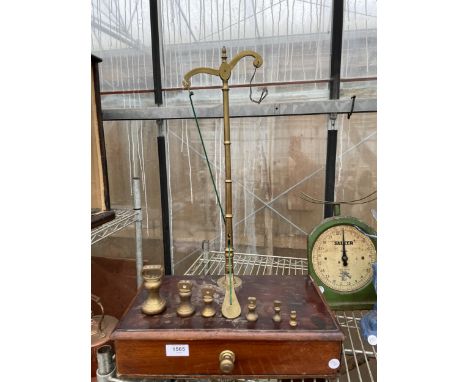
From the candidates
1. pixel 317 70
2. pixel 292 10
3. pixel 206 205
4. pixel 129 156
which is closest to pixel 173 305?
pixel 206 205

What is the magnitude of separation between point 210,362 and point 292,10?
1.17 m

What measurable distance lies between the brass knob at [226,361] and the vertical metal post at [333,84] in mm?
752

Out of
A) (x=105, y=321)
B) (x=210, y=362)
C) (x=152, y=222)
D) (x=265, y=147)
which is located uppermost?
(x=265, y=147)

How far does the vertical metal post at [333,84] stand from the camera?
1038mm

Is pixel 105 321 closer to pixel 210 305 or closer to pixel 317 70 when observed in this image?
pixel 210 305

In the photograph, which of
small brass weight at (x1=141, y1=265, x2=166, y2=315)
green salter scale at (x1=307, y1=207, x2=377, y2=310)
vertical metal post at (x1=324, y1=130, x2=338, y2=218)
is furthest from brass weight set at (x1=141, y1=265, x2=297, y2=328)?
vertical metal post at (x1=324, y1=130, x2=338, y2=218)

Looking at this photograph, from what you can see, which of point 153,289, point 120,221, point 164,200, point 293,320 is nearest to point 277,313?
point 293,320

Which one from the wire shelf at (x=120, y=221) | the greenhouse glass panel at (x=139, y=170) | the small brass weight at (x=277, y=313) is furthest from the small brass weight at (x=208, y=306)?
the greenhouse glass panel at (x=139, y=170)

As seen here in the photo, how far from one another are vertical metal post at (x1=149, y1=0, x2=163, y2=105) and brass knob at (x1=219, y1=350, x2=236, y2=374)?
98cm

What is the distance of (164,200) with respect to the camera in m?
1.29

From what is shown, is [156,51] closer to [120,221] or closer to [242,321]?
[120,221]

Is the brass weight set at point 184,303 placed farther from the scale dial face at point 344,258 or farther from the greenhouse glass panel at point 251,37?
the greenhouse glass panel at point 251,37

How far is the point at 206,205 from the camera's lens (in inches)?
52.0

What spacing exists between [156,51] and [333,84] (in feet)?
2.33
